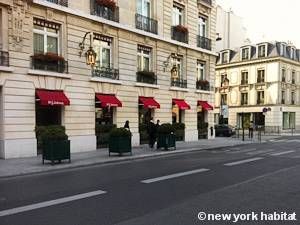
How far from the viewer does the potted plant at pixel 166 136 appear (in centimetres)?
1933

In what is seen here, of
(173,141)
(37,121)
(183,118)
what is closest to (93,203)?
(37,121)

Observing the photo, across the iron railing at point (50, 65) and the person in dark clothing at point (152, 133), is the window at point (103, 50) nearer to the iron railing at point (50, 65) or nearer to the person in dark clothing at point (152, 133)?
the iron railing at point (50, 65)

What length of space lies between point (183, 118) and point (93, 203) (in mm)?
20479

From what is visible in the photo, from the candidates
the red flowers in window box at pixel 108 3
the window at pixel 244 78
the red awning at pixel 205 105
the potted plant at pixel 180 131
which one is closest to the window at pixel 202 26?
the red awning at pixel 205 105

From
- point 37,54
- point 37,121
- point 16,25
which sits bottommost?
point 37,121

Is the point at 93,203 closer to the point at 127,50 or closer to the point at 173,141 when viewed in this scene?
the point at 173,141

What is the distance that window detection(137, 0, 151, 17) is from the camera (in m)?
23.5

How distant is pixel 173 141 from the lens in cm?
1984

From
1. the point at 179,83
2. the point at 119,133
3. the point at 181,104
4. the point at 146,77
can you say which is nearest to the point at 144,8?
the point at 146,77

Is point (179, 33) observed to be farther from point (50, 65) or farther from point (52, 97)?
point (52, 97)

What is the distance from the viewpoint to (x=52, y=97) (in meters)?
17.2

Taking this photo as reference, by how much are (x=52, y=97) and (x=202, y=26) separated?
17.0 m

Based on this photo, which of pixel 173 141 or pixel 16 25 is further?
pixel 173 141

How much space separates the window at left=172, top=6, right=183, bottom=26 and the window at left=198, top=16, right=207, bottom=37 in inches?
110
